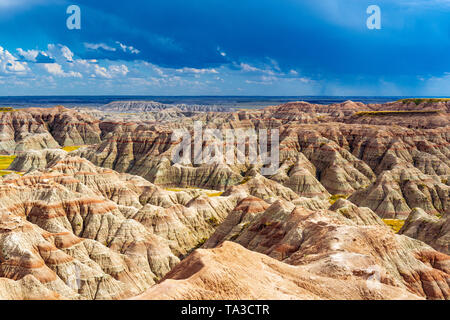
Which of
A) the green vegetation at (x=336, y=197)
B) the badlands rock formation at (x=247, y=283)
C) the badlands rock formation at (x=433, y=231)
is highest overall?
the badlands rock formation at (x=247, y=283)

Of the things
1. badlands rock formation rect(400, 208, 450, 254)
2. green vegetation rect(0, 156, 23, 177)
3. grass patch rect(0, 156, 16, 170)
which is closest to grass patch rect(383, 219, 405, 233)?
badlands rock formation rect(400, 208, 450, 254)

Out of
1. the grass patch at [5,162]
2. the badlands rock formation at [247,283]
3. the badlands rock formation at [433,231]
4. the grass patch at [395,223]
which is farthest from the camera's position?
the grass patch at [5,162]

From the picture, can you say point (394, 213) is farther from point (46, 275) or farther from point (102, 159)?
point (102, 159)

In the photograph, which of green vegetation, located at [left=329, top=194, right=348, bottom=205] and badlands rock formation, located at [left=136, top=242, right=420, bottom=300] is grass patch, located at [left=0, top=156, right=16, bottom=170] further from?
badlands rock formation, located at [left=136, top=242, right=420, bottom=300]

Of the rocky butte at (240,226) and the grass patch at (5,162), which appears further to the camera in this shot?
the grass patch at (5,162)

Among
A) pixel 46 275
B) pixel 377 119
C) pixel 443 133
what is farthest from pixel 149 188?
pixel 377 119

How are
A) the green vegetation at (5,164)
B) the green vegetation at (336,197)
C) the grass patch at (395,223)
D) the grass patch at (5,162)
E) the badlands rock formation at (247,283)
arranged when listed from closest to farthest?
the badlands rock formation at (247,283), the grass patch at (395,223), the green vegetation at (336,197), the green vegetation at (5,164), the grass patch at (5,162)

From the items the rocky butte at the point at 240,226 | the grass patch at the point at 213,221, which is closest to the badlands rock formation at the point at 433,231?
the rocky butte at the point at 240,226

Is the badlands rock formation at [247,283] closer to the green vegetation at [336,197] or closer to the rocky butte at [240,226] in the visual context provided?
the rocky butte at [240,226]
